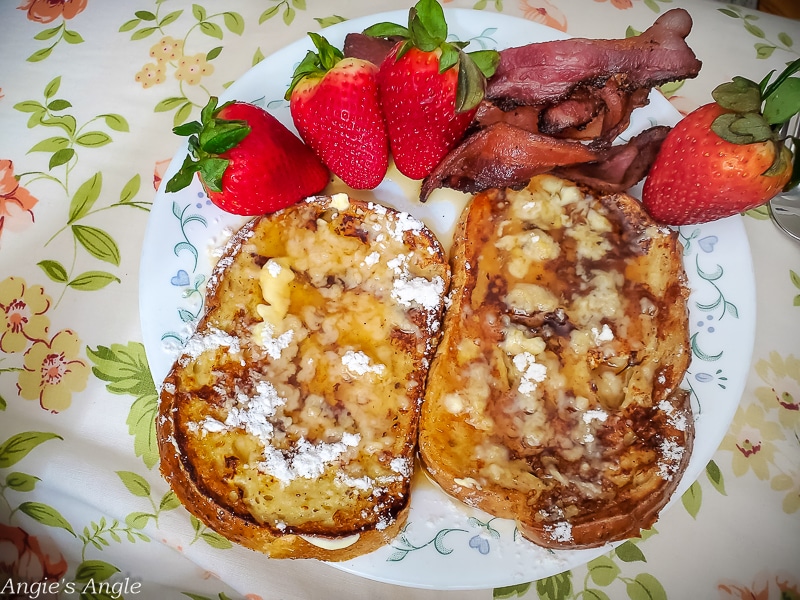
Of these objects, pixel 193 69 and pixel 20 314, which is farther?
pixel 193 69

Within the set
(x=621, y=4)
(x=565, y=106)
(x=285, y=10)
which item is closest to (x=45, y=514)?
(x=285, y=10)

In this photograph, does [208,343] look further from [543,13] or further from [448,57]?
[543,13]

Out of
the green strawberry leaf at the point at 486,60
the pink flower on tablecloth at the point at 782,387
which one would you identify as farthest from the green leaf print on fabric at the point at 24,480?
the pink flower on tablecloth at the point at 782,387

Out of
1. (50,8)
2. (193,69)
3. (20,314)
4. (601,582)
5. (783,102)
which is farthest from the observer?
(50,8)

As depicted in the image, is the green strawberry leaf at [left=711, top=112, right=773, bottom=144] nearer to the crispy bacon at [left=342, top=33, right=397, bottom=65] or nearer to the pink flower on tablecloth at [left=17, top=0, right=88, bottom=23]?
the crispy bacon at [left=342, top=33, right=397, bottom=65]

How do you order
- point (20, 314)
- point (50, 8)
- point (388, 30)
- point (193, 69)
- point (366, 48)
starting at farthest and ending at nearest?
1. point (50, 8)
2. point (193, 69)
3. point (20, 314)
4. point (366, 48)
5. point (388, 30)

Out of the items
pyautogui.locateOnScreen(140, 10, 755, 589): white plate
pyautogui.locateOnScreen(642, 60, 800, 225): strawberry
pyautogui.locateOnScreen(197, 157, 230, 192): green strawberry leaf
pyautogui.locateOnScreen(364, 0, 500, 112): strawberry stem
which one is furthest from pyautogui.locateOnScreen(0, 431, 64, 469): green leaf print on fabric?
pyautogui.locateOnScreen(642, 60, 800, 225): strawberry

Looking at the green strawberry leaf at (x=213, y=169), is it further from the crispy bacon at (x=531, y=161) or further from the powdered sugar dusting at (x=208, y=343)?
the crispy bacon at (x=531, y=161)

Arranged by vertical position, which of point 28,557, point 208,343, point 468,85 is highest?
point 468,85
